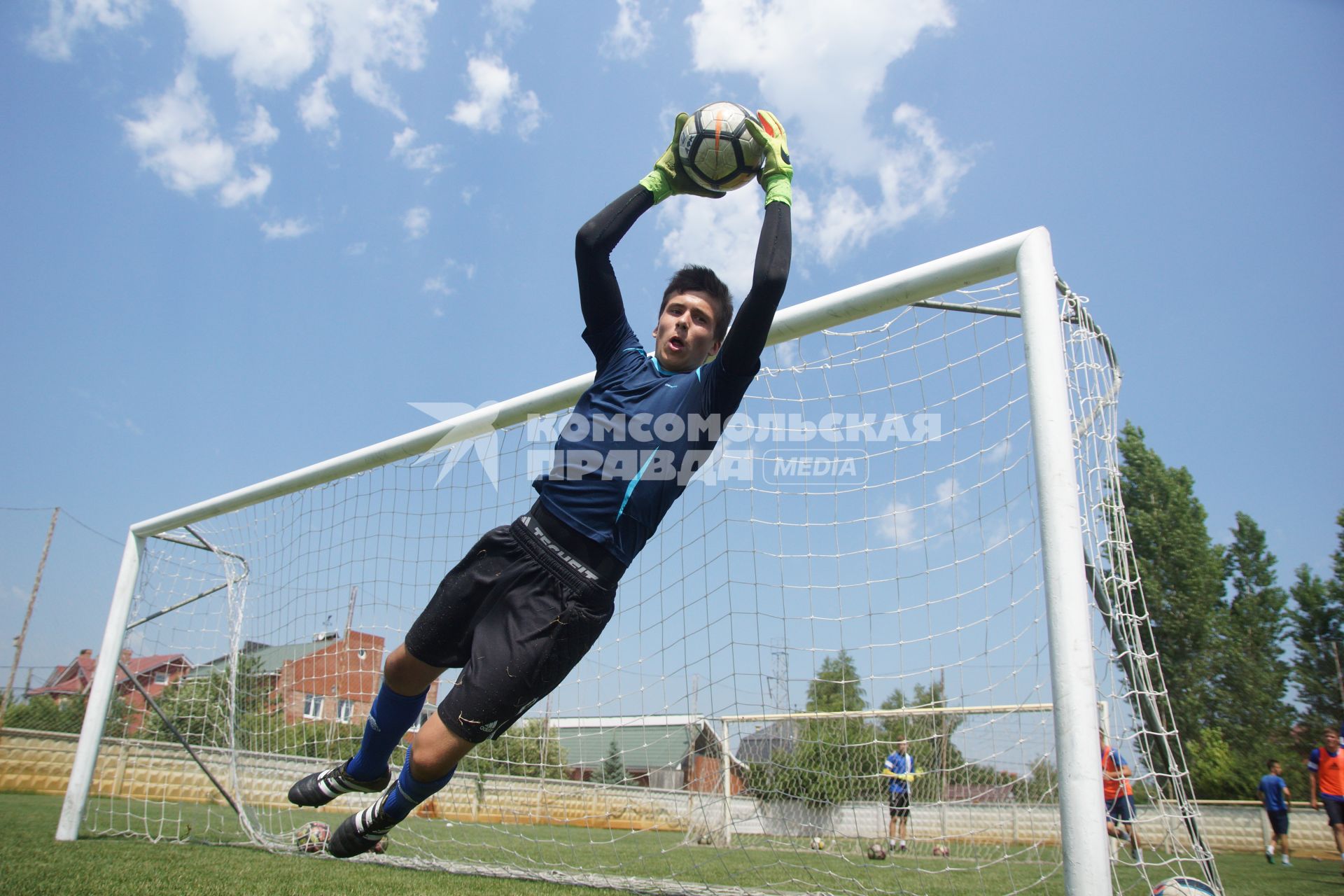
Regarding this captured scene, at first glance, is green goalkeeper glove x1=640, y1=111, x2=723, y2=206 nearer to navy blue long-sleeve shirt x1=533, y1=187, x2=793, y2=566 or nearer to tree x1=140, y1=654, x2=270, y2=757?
navy blue long-sleeve shirt x1=533, y1=187, x2=793, y2=566

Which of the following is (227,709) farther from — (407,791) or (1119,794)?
(1119,794)

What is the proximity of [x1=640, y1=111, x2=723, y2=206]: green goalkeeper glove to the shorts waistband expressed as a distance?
1192 mm

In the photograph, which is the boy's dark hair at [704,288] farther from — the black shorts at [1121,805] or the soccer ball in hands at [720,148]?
the black shorts at [1121,805]

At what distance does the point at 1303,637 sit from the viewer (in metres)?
27.8

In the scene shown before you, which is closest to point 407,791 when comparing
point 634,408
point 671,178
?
point 634,408

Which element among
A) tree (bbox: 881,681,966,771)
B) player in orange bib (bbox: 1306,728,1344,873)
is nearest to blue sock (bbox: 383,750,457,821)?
tree (bbox: 881,681,966,771)

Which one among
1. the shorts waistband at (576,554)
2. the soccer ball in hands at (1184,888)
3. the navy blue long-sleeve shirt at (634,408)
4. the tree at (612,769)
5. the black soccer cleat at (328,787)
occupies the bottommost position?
the soccer ball in hands at (1184,888)

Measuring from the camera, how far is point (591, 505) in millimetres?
2457

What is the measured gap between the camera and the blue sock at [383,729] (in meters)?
2.79

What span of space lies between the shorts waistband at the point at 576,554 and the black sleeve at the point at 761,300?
693 mm

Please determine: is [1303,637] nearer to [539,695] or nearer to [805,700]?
[805,700]

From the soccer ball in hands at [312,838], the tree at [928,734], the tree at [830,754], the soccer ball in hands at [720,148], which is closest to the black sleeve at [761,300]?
the soccer ball in hands at [720,148]

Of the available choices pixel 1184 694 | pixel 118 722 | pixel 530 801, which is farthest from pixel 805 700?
pixel 1184 694

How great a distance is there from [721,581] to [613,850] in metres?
5.01
